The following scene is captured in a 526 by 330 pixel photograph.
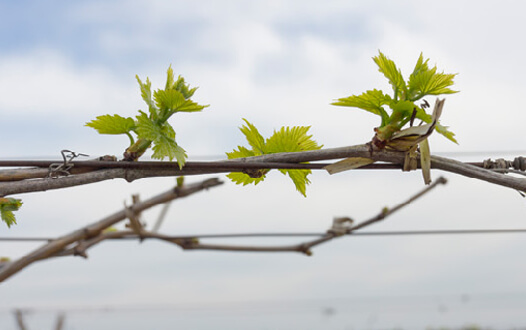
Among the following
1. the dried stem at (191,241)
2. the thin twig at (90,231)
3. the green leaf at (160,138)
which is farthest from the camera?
the dried stem at (191,241)

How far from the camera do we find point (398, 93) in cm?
75

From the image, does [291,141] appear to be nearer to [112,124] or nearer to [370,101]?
[370,101]

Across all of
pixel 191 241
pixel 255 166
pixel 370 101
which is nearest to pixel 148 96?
pixel 255 166

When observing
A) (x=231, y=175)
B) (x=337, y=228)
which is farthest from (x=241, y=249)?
(x=231, y=175)

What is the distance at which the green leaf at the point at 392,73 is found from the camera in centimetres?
74

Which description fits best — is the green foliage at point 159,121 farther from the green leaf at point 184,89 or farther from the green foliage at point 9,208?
the green foliage at point 9,208

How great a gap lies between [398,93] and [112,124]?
0.43m

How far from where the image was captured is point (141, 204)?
1116 millimetres

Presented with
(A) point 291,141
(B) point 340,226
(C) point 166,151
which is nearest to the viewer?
(C) point 166,151

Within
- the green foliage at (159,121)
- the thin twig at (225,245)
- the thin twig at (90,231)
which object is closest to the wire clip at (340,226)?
the thin twig at (225,245)

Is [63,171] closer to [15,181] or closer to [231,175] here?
[15,181]

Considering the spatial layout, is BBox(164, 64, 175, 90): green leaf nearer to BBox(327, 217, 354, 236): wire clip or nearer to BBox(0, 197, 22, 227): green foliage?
BBox(0, 197, 22, 227): green foliage

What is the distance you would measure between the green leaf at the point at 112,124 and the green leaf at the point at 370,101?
31 centimetres

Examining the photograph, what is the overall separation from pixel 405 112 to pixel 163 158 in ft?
1.18
